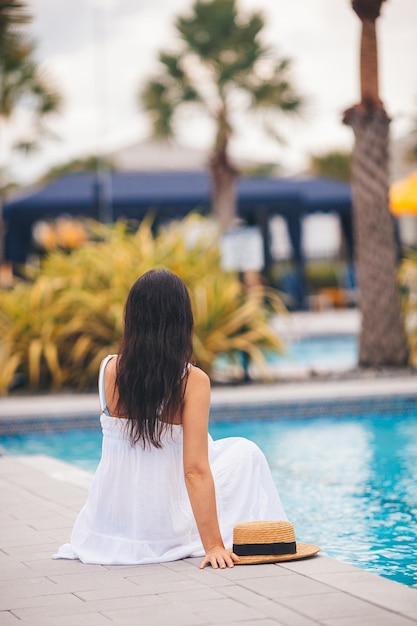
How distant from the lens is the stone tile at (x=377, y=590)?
12.4 feet

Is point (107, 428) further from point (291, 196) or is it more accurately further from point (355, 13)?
point (291, 196)

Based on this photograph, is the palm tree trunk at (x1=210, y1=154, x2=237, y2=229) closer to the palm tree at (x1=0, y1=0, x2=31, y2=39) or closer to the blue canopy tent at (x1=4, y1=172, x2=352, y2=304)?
the blue canopy tent at (x1=4, y1=172, x2=352, y2=304)

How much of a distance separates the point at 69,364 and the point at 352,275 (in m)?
14.6

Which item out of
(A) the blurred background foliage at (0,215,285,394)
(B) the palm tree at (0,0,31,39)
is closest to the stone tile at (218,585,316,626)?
(A) the blurred background foliage at (0,215,285,394)

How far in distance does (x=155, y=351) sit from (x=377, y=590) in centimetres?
121

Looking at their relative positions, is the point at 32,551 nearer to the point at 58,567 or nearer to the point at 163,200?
the point at 58,567

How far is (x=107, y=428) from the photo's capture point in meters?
4.66

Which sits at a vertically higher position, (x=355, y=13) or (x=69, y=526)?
(x=355, y=13)

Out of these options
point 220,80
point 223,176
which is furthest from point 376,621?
point 220,80

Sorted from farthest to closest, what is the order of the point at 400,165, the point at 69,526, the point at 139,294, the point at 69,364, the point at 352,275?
the point at 400,165
the point at 352,275
the point at 69,364
the point at 69,526
the point at 139,294

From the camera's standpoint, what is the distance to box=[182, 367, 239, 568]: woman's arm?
14.5ft

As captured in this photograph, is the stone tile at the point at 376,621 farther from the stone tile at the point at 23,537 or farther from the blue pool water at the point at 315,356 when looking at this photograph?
the blue pool water at the point at 315,356

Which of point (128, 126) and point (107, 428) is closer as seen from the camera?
point (107, 428)

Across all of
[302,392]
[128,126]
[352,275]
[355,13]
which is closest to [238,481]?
[302,392]
